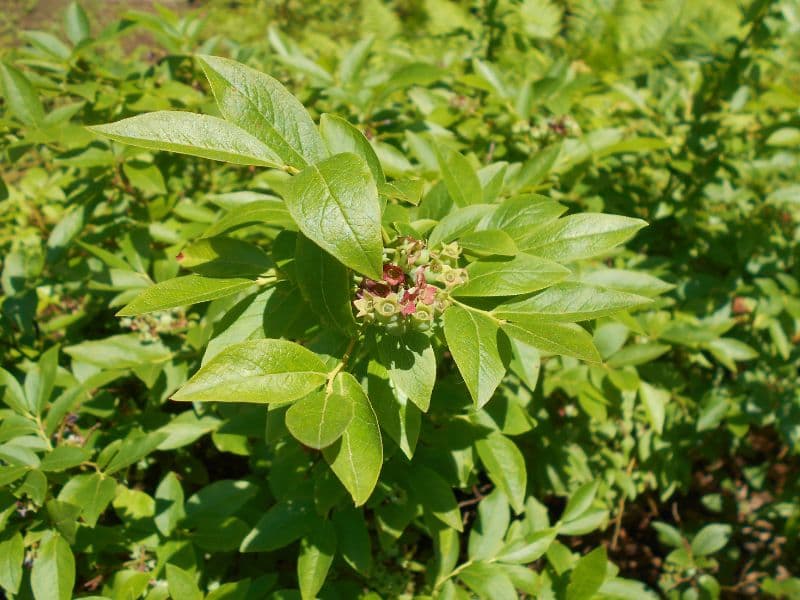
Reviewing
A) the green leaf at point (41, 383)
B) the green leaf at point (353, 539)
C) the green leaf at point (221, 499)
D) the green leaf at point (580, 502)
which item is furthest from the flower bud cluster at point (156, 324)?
the green leaf at point (580, 502)

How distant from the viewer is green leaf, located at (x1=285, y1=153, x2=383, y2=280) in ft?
2.36

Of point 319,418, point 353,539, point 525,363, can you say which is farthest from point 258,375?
point 353,539

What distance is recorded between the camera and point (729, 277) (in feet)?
7.18

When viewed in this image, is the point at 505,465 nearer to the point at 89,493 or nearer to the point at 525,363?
the point at 525,363

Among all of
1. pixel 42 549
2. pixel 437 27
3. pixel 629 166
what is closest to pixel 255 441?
pixel 42 549

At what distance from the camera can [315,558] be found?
1.19m

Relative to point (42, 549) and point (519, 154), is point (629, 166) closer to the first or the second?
point (519, 154)

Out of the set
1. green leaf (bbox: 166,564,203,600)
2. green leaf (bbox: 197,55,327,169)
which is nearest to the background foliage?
green leaf (bbox: 166,564,203,600)

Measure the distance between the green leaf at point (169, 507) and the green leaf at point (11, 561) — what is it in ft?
0.89

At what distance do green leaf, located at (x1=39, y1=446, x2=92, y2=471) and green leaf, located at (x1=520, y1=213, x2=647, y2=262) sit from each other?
99 centimetres

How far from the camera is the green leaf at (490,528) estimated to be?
1.44 metres

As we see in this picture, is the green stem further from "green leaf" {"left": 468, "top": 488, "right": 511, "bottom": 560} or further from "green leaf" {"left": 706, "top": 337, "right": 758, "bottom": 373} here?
"green leaf" {"left": 706, "top": 337, "right": 758, "bottom": 373}

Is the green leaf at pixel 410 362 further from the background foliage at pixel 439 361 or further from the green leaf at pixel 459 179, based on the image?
the green leaf at pixel 459 179

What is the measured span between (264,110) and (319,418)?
0.46 meters
